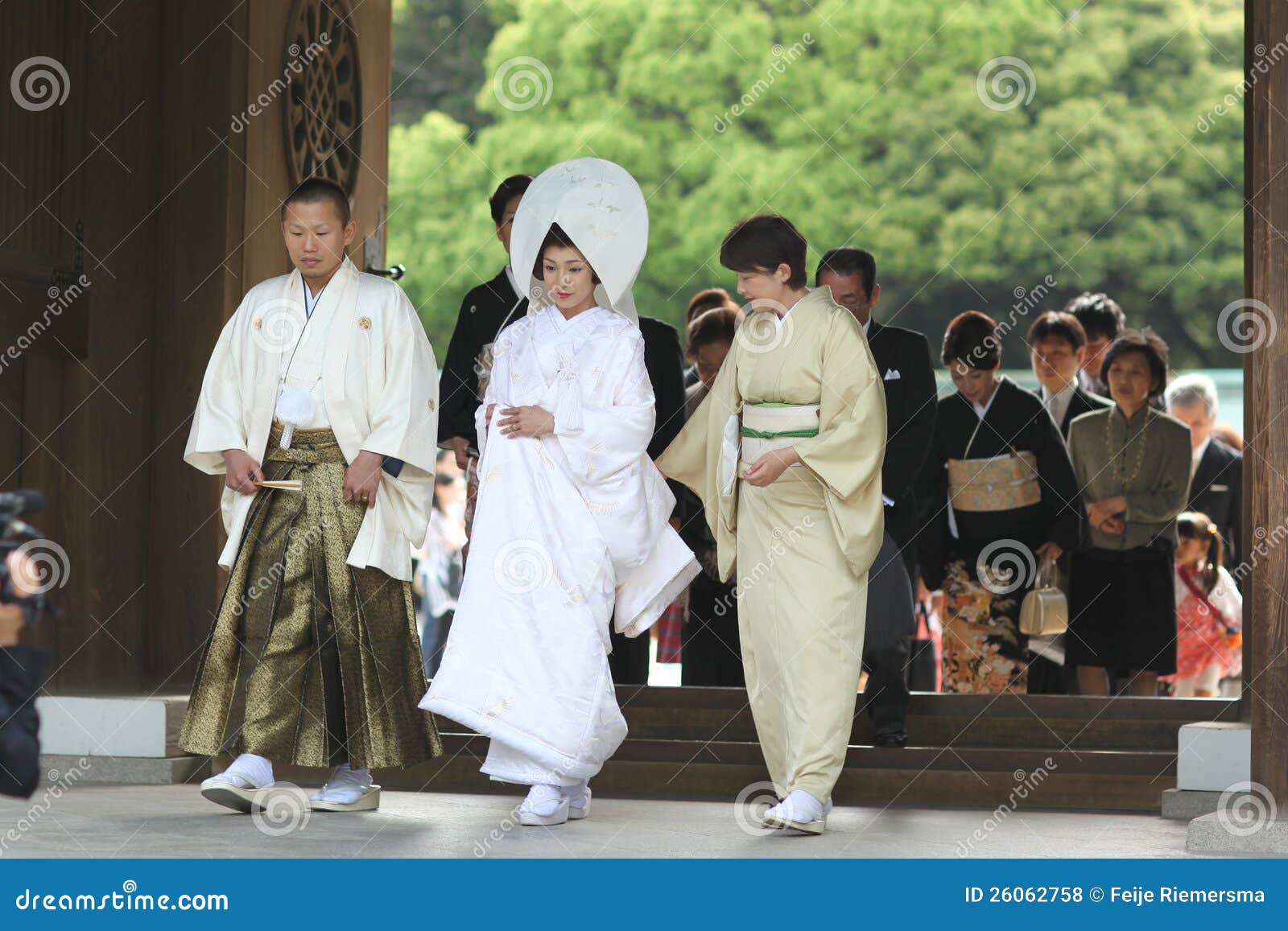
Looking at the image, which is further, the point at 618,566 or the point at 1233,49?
the point at 1233,49

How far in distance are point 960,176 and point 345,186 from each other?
10.7 metres

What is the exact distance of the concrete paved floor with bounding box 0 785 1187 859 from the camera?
4316 millimetres

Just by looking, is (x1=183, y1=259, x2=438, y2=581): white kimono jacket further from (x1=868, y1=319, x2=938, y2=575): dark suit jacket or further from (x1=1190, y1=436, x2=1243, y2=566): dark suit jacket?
(x1=1190, y1=436, x2=1243, y2=566): dark suit jacket

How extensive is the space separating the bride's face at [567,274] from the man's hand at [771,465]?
0.71 metres

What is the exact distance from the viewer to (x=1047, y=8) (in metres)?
17.1

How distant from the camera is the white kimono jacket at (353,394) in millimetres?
5121

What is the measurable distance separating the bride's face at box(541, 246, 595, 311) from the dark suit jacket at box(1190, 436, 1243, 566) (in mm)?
4408

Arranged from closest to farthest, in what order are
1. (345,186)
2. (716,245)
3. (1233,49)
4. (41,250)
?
(41,250)
(345,186)
(716,245)
(1233,49)

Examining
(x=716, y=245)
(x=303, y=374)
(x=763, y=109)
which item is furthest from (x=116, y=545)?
(x=763, y=109)

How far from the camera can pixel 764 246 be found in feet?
16.5

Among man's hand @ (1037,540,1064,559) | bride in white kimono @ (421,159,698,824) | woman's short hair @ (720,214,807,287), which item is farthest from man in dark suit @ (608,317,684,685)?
man's hand @ (1037,540,1064,559)

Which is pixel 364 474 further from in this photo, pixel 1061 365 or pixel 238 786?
pixel 1061 365

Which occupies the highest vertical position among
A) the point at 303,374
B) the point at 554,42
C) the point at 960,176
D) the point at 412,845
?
the point at 554,42

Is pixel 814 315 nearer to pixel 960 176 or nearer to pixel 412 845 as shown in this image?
pixel 412 845
